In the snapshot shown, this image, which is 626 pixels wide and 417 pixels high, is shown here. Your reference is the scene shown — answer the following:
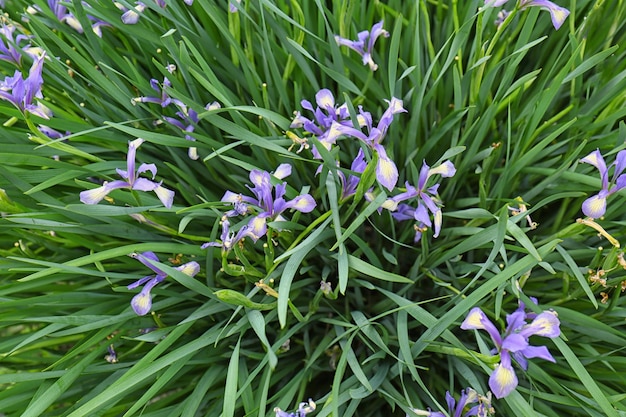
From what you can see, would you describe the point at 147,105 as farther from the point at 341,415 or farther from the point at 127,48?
the point at 341,415

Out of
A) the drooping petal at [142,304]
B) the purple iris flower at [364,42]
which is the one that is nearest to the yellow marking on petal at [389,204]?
the purple iris flower at [364,42]

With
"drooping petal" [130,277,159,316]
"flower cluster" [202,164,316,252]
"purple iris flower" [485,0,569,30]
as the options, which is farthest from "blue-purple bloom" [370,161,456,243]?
"drooping petal" [130,277,159,316]

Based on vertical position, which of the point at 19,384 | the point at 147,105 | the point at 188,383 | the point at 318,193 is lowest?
the point at 188,383

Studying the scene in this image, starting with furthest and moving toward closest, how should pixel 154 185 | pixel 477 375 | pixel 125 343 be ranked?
pixel 125 343 → pixel 477 375 → pixel 154 185

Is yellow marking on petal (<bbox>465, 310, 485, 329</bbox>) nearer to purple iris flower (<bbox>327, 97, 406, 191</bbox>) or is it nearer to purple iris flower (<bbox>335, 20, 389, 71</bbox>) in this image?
purple iris flower (<bbox>327, 97, 406, 191</bbox>)

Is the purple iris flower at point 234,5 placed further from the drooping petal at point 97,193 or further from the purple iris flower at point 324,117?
the drooping petal at point 97,193

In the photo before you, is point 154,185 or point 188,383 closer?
point 154,185

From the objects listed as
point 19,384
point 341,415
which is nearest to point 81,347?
point 19,384

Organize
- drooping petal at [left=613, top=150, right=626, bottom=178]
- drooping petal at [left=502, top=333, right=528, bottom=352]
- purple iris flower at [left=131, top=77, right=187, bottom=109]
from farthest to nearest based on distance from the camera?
purple iris flower at [left=131, top=77, right=187, bottom=109]
drooping petal at [left=613, top=150, right=626, bottom=178]
drooping petal at [left=502, top=333, right=528, bottom=352]

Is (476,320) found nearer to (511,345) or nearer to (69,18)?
(511,345)
